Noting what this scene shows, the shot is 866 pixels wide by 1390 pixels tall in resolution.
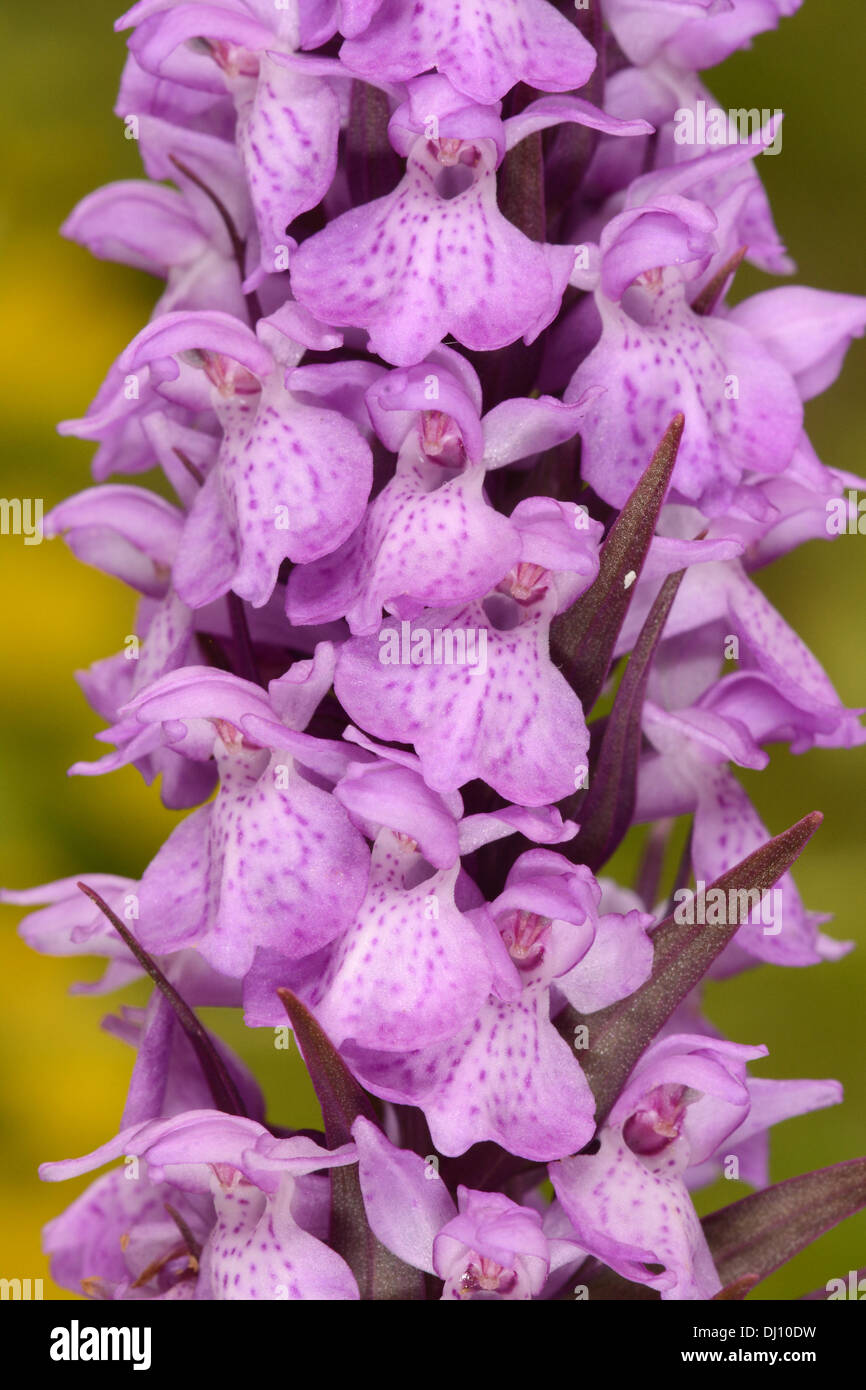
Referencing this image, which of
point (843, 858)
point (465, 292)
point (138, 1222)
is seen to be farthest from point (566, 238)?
point (843, 858)

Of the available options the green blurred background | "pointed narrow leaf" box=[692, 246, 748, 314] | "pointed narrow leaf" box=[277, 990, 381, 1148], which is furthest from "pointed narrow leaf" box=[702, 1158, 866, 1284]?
the green blurred background

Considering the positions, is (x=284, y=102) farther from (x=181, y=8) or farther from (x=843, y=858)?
(x=843, y=858)

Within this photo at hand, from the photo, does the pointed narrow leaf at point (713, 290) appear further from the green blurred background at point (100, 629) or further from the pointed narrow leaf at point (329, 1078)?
the green blurred background at point (100, 629)

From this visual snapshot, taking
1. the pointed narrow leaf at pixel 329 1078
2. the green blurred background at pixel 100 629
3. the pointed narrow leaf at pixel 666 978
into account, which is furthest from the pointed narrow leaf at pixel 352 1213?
the green blurred background at pixel 100 629

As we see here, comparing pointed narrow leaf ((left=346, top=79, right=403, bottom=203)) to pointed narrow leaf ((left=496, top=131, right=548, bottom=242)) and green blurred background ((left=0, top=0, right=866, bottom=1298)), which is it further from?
green blurred background ((left=0, top=0, right=866, bottom=1298))

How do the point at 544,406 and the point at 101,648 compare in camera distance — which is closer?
the point at 544,406

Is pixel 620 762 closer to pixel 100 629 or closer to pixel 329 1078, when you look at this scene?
pixel 329 1078
